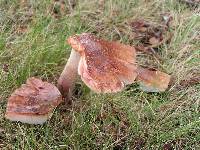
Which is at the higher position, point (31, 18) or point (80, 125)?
point (31, 18)

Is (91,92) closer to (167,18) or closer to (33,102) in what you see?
(33,102)

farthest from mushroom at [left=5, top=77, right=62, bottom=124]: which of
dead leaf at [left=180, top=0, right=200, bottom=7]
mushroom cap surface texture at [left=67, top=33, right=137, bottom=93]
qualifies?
dead leaf at [left=180, top=0, right=200, bottom=7]

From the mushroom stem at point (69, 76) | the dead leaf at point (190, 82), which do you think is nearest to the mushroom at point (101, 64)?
the mushroom stem at point (69, 76)

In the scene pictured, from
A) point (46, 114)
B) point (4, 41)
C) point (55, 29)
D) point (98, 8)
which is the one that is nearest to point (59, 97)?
point (46, 114)

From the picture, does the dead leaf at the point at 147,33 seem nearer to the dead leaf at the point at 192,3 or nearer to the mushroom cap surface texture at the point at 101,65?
the dead leaf at the point at 192,3

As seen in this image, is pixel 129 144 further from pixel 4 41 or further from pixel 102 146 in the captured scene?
pixel 4 41

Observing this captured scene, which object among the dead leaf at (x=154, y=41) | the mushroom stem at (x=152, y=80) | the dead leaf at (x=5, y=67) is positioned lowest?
the mushroom stem at (x=152, y=80)
